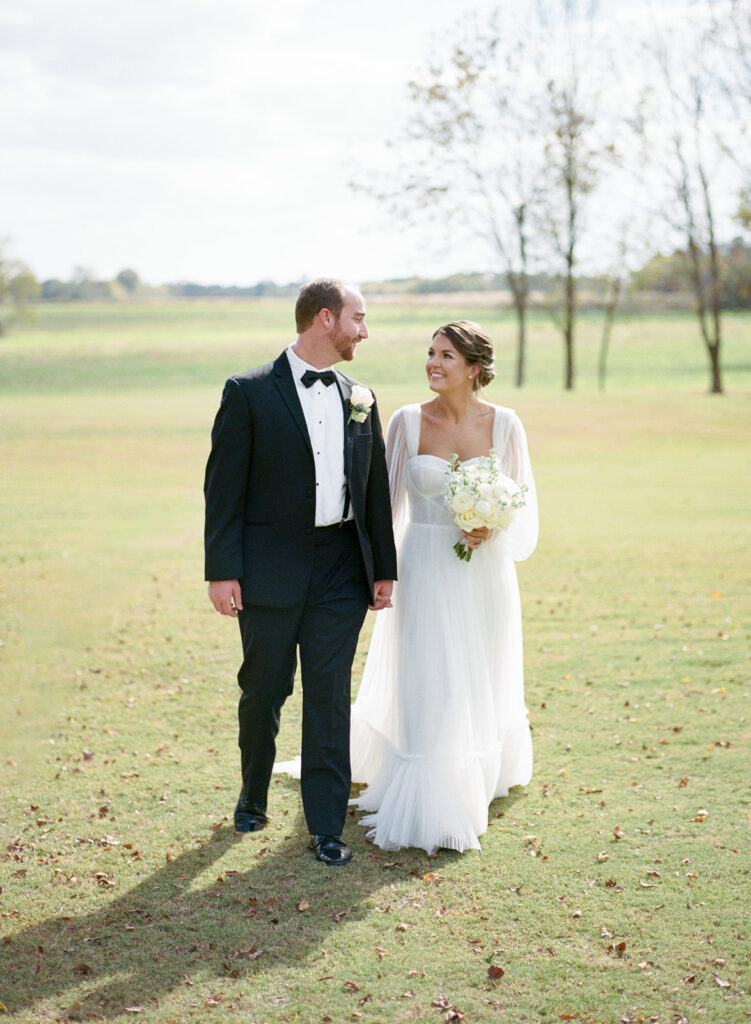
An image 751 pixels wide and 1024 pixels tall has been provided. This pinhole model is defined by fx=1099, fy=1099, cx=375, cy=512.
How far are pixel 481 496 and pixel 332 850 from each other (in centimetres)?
183

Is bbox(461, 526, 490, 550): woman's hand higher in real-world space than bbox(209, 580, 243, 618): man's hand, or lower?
higher

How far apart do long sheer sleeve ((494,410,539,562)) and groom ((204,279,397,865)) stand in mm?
805

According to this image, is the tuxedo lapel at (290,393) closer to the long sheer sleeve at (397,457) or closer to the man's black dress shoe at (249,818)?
the long sheer sleeve at (397,457)

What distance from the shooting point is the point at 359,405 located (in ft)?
16.7

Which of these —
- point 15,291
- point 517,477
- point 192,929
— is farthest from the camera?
point 15,291

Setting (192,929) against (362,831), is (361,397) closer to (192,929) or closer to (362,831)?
(362,831)

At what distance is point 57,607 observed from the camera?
11.1 meters

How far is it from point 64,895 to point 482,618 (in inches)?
94.6

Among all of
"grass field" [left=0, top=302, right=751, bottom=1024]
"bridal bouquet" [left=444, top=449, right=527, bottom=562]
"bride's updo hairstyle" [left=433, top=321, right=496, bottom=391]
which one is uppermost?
"bride's updo hairstyle" [left=433, top=321, right=496, bottom=391]

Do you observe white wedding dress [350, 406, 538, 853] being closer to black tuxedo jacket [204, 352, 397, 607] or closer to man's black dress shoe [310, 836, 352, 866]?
man's black dress shoe [310, 836, 352, 866]

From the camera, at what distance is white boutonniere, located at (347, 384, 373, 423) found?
5.08 m

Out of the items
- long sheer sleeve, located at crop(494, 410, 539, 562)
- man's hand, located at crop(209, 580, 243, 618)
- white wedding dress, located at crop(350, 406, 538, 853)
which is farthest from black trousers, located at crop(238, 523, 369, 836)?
long sheer sleeve, located at crop(494, 410, 539, 562)

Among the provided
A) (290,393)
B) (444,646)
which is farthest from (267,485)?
(444,646)

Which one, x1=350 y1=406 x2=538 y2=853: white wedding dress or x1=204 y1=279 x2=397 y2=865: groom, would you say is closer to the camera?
x1=204 y1=279 x2=397 y2=865: groom
